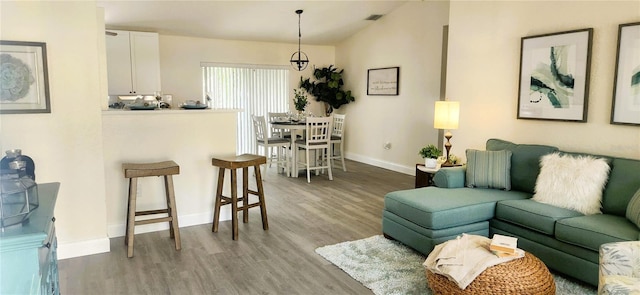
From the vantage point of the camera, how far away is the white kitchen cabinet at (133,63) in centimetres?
609

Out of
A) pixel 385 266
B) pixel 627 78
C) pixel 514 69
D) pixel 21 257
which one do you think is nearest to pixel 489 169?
pixel 514 69

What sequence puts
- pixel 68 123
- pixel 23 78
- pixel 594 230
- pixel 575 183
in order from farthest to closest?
pixel 68 123 < pixel 575 183 < pixel 23 78 < pixel 594 230

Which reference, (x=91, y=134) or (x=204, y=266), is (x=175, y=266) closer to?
(x=204, y=266)

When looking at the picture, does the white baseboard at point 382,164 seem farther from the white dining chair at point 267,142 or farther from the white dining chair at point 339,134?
the white dining chair at point 267,142

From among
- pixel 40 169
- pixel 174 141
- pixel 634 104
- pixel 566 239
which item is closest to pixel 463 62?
pixel 634 104

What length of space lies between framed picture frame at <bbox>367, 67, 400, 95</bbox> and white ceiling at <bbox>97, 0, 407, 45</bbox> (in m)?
0.91

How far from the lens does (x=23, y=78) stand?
288cm

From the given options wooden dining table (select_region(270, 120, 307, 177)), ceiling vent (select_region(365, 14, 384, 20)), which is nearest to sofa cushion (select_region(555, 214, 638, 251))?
wooden dining table (select_region(270, 120, 307, 177))

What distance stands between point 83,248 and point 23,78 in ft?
4.40

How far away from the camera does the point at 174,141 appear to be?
3.92m

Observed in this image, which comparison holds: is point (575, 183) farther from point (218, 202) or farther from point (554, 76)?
point (218, 202)

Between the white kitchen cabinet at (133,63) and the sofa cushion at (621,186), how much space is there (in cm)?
589

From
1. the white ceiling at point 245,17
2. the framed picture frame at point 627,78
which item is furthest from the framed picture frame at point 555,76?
the white ceiling at point 245,17

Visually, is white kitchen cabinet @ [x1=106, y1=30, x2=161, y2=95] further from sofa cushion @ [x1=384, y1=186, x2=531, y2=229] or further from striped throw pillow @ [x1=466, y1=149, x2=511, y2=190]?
striped throw pillow @ [x1=466, y1=149, x2=511, y2=190]
